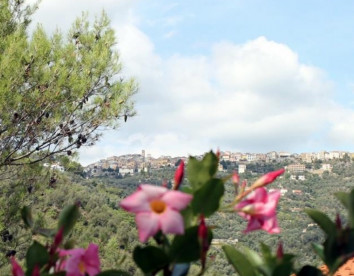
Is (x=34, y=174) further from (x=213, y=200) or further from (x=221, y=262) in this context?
(x=221, y=262)

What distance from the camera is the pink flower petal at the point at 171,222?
2.36 feet

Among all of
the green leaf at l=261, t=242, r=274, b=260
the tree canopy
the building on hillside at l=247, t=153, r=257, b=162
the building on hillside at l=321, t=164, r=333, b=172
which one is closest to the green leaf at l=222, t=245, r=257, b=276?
the green leaf at l=261, t=242, r=274, b=260

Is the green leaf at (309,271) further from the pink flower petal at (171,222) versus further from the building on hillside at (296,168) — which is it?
the building on hillside at (296,168)

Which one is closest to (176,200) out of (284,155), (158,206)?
(158,206)

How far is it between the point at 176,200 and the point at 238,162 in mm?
93805

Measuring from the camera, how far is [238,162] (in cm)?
9394

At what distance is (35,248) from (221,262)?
110ft

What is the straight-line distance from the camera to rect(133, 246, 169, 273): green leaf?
0.77 metres

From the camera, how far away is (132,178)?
72.6 m

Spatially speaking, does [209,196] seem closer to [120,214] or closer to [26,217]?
[26,217]

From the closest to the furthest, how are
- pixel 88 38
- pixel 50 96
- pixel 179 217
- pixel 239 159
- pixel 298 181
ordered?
pixel 179 217
pixel 50 96
pixel 88 38
pixel 298 181
pixel 239 159

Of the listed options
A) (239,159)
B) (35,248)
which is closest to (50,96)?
(35,248)

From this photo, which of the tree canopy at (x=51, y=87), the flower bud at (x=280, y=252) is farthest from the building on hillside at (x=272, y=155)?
the flower bud at (x=280, y=252)

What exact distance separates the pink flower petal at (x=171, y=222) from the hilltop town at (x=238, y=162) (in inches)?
2890
